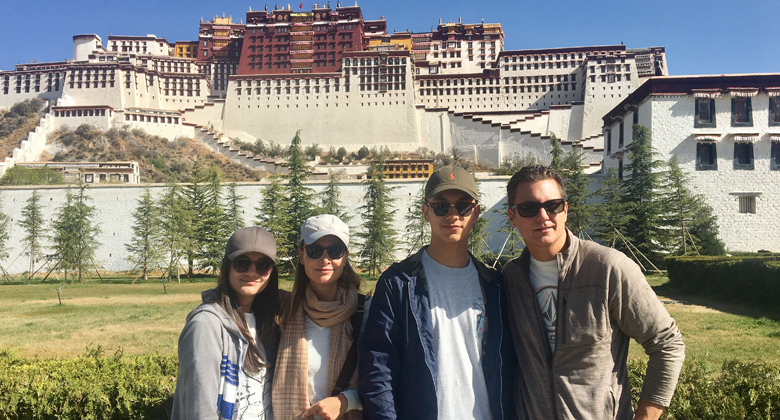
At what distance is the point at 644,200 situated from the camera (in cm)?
2344

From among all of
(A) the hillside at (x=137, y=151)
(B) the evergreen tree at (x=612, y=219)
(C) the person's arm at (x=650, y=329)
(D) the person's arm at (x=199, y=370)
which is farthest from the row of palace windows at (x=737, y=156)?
(A) the hillside at (x=137, y=151)

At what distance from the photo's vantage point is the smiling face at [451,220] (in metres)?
2.48

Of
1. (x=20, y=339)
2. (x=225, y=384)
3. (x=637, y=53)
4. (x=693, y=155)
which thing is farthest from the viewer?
(x=637, y=53)

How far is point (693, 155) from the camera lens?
24859 millimetres

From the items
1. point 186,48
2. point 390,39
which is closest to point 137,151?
point 186,48

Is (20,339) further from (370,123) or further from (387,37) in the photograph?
(387,37)

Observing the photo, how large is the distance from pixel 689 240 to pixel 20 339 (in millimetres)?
23421

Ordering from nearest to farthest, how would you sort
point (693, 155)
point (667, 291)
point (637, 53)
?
point (667, 291), point (693, 155), point (637, 53)

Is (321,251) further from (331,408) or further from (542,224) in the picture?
(542,224)

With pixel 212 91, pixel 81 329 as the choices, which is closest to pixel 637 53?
pixel 212 91

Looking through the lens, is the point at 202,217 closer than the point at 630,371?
No

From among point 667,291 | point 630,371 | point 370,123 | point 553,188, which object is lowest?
point 667,291

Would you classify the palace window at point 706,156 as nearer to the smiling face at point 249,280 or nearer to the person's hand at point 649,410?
the person's hand at point 649,410

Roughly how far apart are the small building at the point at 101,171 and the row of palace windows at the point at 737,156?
42065mm
